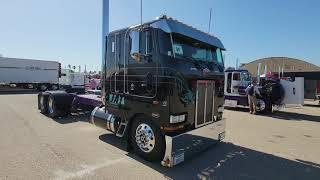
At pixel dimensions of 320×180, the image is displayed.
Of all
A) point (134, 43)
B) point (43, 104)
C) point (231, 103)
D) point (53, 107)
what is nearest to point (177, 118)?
point (134, 43)

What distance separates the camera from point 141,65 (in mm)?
5988

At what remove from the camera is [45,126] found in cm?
947

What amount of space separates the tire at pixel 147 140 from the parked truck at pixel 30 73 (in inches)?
1211

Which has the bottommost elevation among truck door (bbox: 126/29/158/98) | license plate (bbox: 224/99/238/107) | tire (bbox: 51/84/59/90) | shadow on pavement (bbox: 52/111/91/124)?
shadow on pavement (bbox: 52/111/91/124)

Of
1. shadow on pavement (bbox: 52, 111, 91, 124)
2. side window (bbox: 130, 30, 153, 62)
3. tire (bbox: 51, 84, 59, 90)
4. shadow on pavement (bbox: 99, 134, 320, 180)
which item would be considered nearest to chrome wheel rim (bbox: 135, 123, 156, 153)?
shadow on pavement (bbox: 99, 134, 320, 180)

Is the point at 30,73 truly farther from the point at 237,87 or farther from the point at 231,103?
the point at 237,87

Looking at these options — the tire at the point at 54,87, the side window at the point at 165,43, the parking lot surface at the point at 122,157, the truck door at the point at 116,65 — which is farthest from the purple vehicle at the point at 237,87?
the tire at the point at 54,87

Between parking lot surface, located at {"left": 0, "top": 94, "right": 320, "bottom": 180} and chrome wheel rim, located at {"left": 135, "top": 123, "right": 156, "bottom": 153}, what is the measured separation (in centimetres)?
31

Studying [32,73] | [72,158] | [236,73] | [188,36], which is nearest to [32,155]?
[72,158]

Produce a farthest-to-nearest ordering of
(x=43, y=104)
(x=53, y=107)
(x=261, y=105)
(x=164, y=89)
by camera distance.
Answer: (x=261, y=105), (x=43, y=104), (x=53, y=107), (x=164, y=89)

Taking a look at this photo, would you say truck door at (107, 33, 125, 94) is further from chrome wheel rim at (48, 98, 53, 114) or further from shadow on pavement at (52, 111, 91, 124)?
chrome wheel rim at (48, 98, 53, 114)

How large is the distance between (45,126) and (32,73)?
1068 inches

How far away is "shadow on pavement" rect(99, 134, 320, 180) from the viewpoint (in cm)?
537

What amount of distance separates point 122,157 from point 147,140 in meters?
0.76
